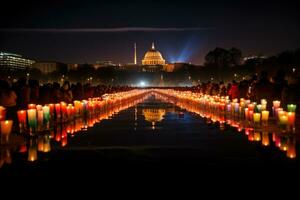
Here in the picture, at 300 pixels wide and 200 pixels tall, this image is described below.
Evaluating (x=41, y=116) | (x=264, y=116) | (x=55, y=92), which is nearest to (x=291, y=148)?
(x=264, y=116)

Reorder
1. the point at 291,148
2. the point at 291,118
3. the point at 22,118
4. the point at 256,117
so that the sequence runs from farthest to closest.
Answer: the point at 256,117 < the point at 22,118 < the point at 291,118 < the point at 291,148

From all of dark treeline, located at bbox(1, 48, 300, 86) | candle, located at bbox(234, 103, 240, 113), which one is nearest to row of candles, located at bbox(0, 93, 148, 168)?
candle, located at bbox(234, 103, 240, 113)

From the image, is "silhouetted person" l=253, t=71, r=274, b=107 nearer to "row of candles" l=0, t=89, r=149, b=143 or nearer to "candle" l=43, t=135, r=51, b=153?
"row of candles" l=0, t=89, r=149, b=143

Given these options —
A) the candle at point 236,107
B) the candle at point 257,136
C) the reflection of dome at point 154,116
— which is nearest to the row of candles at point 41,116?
the reflection of dome at point 154,116

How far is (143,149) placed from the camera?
11.8m

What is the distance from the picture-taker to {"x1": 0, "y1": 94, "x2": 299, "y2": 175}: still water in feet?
31.7

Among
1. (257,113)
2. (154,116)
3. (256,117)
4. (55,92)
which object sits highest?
(55,92)

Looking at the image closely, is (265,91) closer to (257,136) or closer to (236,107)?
(236,107)

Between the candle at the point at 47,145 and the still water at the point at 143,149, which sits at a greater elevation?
the candle at the point at 47,145

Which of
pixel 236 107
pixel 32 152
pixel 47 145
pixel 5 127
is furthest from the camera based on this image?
pixel 236 107

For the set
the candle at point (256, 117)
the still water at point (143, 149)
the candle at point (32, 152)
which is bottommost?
the still water at point (143, 149)

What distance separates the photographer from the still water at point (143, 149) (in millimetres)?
9664

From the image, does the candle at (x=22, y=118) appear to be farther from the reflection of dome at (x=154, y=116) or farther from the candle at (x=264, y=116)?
the reflection of dome at (x=154, y=116)

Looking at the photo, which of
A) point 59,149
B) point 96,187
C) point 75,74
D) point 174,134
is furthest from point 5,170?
point 75,74
